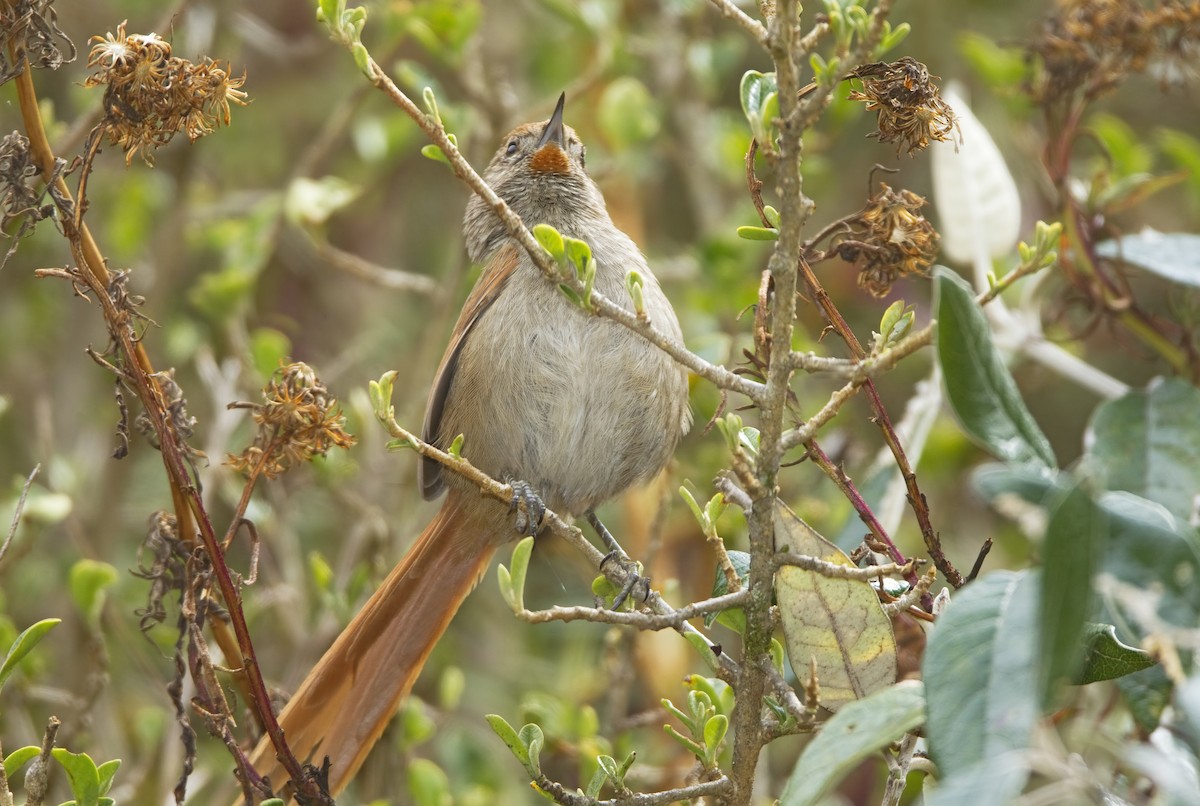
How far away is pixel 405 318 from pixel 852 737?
4.71 meters

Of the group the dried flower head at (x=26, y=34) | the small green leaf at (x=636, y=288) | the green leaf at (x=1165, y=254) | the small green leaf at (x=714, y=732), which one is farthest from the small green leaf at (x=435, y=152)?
the green leaf at (x=1165, y=254)

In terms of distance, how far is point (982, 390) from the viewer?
70.6 inches

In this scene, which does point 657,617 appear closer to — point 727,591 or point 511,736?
point 727,591

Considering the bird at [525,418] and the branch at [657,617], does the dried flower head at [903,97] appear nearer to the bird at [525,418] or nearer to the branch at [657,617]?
the branch at [657,617]

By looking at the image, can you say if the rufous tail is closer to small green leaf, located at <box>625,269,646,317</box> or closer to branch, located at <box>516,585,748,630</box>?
branch, located at <box>516,585,748,630</box>

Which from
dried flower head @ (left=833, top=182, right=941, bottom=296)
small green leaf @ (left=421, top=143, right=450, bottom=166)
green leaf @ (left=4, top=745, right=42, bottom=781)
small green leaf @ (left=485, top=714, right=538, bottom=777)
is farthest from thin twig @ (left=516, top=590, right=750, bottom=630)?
green leaf @ (left=4, top=745, right=42, bottom=781)

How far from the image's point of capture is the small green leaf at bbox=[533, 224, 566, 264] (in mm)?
2150

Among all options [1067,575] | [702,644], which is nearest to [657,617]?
[702,644]

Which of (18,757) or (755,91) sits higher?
(755,91)

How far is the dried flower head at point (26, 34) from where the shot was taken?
7.11 ft

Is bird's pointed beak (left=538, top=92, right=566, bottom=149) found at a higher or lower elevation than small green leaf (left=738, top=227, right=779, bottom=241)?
higher

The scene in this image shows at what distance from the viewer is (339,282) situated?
6.52 metres

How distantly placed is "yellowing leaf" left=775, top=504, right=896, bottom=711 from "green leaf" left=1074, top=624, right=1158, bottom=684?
364mm

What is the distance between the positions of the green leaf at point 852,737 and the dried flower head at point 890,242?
3.04 feet
